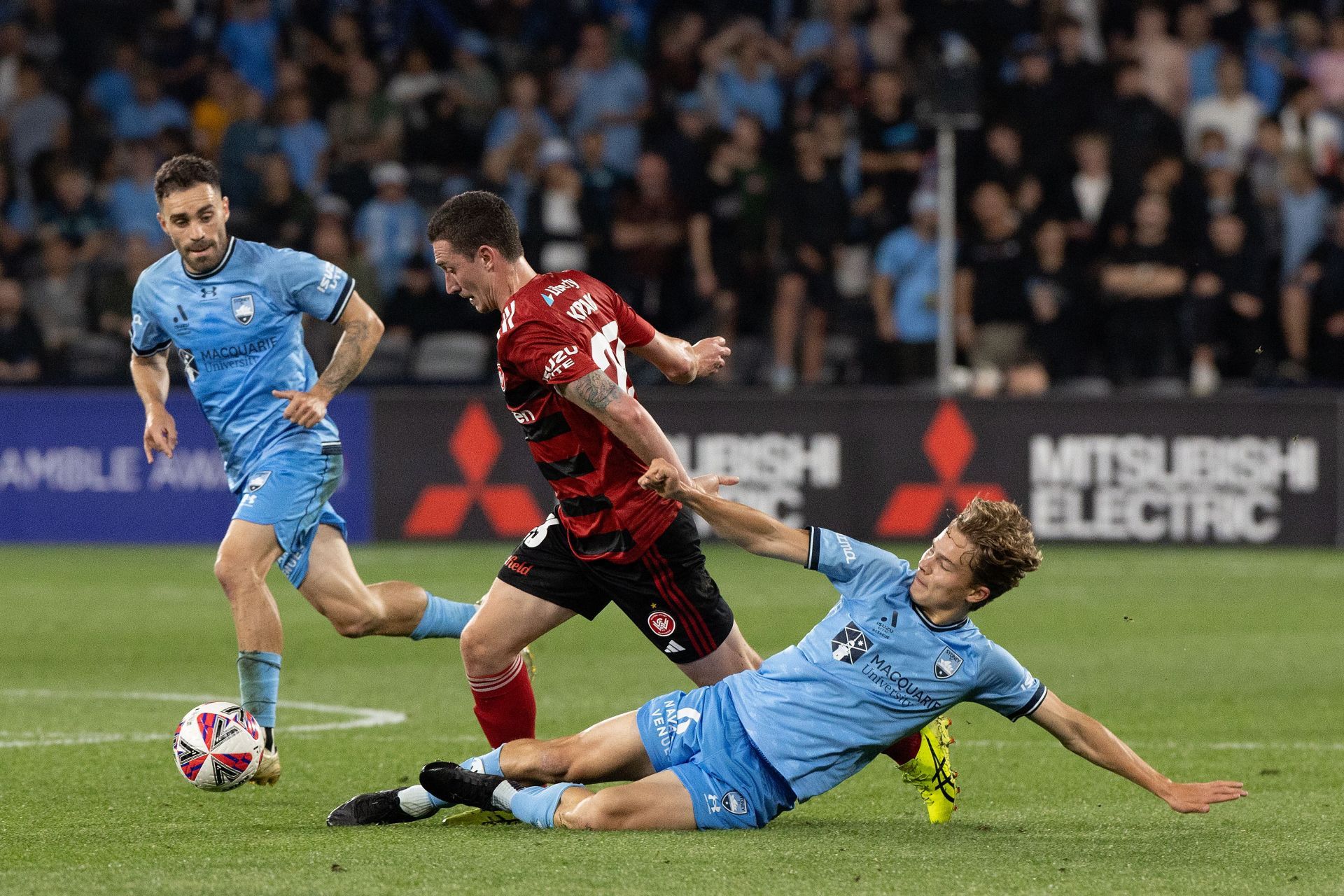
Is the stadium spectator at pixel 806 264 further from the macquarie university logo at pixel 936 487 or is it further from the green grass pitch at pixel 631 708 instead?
the green grass pitch at pixel 631 708

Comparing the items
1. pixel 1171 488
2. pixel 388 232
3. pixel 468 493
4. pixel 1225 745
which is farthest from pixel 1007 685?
pixel 388 232

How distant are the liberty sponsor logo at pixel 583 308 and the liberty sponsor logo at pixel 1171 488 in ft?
35.5

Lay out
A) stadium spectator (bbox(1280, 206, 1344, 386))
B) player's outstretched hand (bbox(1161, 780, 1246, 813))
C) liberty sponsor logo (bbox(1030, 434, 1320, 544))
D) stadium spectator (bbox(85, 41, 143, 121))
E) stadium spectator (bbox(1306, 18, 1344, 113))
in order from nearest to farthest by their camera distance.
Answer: player's outstretched hand (bbox(1161, 780, 1246, 813)), liberty sponsor logo (bbox(1030, 434, 1320, 544)), stadium spectator (bbox(1280, 206, 1344, 386)), stadium spectator (bbox(1306, 18, 1344, 113)), stadium spectator (bbox(85, 41, 143, 121))

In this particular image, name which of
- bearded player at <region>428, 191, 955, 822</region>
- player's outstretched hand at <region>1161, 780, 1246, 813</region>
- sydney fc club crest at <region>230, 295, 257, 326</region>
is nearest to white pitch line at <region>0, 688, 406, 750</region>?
sydney fc club crest at <region>230, 295, 257, 326</region>

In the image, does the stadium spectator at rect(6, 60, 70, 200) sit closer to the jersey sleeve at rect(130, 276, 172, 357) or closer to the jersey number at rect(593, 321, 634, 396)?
the jersey sleeve at rect(130, 276, 172, 357)

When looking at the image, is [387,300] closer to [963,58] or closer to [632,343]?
[963,58]

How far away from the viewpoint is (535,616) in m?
6.68

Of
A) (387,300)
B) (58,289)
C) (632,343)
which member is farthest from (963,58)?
(632,343)

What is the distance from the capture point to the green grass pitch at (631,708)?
547 cm

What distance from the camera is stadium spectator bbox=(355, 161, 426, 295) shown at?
1891 centimetres

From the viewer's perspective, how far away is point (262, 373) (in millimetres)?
7820

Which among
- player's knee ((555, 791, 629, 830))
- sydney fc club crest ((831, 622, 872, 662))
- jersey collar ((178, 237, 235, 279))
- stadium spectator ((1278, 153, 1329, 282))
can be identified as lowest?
player's knee ((555, 791, 629, 830))

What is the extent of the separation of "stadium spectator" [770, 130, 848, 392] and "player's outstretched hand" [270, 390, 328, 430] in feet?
35.9

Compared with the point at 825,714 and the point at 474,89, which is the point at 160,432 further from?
the point at 474,89
